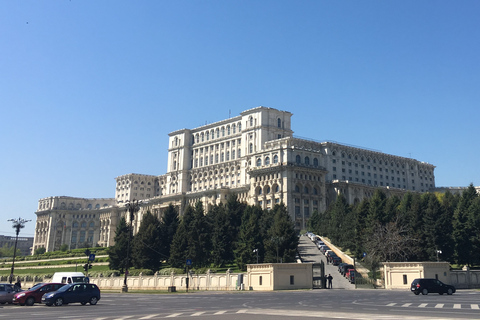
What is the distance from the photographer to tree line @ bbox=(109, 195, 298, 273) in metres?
68.9

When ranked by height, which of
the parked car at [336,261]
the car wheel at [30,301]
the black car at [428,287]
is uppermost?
the parked car at [336,261]

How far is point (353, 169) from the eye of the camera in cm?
15688

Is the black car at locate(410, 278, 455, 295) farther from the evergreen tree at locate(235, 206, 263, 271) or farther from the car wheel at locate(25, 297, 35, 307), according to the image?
the car wheel at locate(25, 297, 35, 307)

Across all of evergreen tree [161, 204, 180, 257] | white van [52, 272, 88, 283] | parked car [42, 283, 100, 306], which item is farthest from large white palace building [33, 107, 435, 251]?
parked car [42, 283, 100, 306]

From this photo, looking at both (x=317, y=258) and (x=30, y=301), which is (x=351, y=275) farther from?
(x=30, y=301)

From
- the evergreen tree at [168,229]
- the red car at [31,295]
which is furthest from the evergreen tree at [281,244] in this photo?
the red car at [31,295]

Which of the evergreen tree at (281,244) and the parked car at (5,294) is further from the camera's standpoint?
the evergreen tree at (281,244)

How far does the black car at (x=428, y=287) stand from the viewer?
40.5m

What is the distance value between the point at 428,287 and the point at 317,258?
35529 millimetres

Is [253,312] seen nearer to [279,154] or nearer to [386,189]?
[279,154]

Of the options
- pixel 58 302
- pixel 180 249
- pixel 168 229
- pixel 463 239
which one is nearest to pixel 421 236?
pixel 463 239

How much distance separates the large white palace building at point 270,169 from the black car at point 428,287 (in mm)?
84876

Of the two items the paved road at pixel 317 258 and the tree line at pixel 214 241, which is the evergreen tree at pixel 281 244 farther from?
the paved road at pixel 317 258

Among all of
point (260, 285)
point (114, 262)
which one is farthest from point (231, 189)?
point (260, 285)
